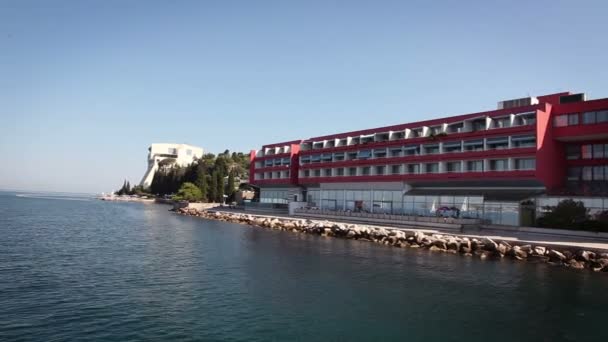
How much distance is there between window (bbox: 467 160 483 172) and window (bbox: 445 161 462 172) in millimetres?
1447

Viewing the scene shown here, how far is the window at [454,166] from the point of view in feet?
208

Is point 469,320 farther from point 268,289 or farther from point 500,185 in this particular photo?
point 500,185

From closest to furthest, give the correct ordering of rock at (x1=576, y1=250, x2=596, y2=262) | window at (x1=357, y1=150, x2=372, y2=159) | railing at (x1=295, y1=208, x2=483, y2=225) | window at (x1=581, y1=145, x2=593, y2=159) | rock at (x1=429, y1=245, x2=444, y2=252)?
rock at (x1=576, y1=250, x2=596, y2=262), rock at (x1=429, y1=245, x2=444, y2=252), window at (x1=581, y1=145, x2=593, y2=159), railing at (x1=295, y1=208, x2=483, y2=225), window at (x1=357, y1=150, x2=372, y2=159)

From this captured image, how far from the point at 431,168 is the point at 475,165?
783 cm

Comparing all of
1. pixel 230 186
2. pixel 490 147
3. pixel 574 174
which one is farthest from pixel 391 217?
pixel 230 186

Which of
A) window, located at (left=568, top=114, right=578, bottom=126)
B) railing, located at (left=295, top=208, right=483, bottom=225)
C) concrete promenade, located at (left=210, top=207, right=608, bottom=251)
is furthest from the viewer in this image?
railing, located at (left=295, top=208, right=483, bottom=225)

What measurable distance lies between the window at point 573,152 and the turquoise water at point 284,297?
84.5 ft

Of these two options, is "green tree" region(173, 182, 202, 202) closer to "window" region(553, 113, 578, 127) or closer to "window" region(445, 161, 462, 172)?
"window" region(445, 161, 462, 172)

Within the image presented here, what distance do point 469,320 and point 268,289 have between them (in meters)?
12.4

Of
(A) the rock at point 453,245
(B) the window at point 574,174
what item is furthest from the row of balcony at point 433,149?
(A) the rock at point 453,245

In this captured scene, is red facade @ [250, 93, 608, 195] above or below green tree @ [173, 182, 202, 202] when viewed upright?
above

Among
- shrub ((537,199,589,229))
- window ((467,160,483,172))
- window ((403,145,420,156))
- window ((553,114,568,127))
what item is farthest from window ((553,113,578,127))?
window ((403,145,420,156))

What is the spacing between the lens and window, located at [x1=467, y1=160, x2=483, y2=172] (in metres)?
60.5

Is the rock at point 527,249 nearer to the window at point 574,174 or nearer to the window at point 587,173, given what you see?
the window at point 587,173
